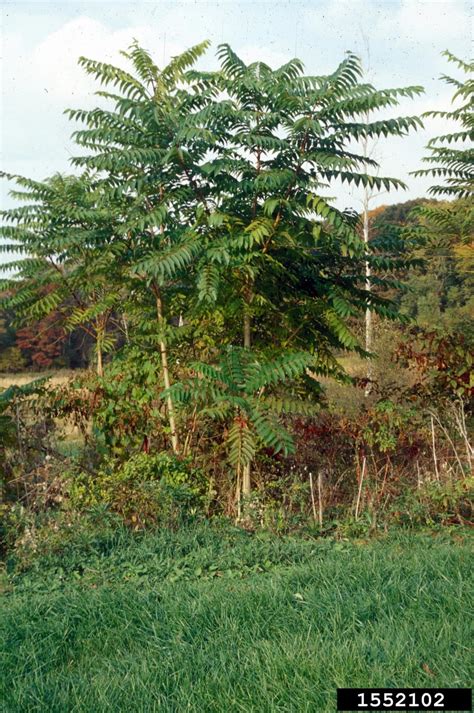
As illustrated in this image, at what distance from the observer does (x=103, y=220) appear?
303 inches

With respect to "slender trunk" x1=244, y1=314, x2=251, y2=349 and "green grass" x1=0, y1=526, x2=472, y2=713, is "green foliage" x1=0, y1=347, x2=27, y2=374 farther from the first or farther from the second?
"green grass" x1=0, y1=526, x2=472, y2=713

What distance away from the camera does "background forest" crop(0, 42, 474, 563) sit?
691cm

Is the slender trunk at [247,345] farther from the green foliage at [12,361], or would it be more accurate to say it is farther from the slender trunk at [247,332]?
the green foliage at [12,361]

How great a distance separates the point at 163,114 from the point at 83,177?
6.26 feet

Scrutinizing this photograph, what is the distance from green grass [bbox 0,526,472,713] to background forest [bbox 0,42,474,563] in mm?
754

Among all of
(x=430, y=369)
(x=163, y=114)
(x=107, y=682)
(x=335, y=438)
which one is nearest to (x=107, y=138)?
(x=163, y=114)

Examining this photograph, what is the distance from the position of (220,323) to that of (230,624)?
3719mm

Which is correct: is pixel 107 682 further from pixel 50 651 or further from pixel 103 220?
pixel 103 220

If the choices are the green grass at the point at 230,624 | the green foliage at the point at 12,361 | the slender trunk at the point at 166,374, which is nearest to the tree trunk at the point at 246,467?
the slender trunk at the point at 166,374

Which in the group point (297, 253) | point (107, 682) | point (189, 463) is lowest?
point (107, 682)

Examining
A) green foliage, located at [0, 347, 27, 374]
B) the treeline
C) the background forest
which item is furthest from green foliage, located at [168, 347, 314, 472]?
green foliage, located at [0, 347, 27, 374]

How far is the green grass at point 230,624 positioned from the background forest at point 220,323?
0.75 metres

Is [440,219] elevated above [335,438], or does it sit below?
above

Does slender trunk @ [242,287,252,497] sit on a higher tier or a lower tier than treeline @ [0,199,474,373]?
lower
